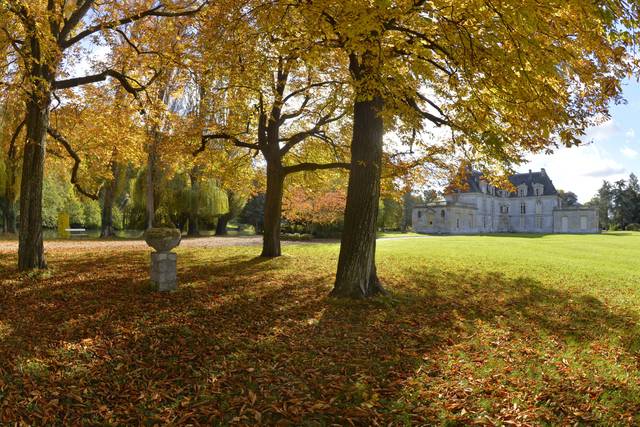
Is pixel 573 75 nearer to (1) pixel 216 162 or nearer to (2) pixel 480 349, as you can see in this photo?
(2) pixel 480 349

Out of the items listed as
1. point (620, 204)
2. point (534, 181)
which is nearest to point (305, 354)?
point (534, 181)

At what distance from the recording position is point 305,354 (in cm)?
522

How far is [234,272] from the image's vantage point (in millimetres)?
11453

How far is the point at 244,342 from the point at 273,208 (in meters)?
9.64

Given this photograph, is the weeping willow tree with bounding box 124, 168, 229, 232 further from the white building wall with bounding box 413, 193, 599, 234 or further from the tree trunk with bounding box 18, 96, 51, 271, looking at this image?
the white building wall with bounding box 413, 193, 599, 234

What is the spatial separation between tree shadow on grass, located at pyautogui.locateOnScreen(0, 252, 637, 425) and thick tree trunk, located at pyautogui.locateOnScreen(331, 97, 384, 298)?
594 mm

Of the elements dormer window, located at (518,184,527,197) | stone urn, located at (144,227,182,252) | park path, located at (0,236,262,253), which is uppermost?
dormer window, located at (518,184,527,197)

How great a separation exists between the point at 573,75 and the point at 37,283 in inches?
450

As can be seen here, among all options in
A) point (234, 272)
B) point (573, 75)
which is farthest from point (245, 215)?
point (573, 75)

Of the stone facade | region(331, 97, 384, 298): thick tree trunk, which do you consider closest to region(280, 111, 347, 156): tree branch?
region(331, 97, 384, 298): thick tree trunk

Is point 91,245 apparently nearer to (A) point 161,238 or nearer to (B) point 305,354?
(A) point 161,238

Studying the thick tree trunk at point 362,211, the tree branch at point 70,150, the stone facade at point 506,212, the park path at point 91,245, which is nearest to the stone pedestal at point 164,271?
the thick tree trunk at point 362,211

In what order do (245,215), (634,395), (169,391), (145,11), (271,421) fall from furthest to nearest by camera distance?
(245,215)
(145,11)
(634,395)
(169,391)
(271,421)

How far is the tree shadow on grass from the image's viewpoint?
3.88 m
